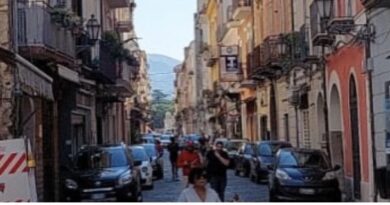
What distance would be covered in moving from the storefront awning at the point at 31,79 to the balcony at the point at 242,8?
3183cm

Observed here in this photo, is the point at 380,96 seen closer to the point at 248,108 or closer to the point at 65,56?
the point at 65,56

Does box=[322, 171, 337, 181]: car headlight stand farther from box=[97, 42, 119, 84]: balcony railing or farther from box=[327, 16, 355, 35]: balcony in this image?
box=[97, 42, 119, 84]: balcony railing

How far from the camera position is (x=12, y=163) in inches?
430

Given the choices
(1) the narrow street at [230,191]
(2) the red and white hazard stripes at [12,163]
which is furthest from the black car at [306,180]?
(2) the red and white hazard stripes at [12,163]

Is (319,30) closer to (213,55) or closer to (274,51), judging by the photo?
(274,51)

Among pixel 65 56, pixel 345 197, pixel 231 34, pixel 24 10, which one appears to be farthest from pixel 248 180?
pixel 231 34

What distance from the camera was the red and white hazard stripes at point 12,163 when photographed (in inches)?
426

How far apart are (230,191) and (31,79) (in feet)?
39.3

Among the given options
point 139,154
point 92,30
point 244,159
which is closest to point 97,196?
point 139,154

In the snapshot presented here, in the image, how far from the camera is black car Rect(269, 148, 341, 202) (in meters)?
20.8

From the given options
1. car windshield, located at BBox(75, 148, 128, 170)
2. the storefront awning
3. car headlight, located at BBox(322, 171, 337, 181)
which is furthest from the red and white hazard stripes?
car headlight, located at BBox(322, 171, 337, 181)

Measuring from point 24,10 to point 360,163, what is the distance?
805 centimetres

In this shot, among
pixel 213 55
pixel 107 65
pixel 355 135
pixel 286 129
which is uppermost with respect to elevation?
pixel 213 55

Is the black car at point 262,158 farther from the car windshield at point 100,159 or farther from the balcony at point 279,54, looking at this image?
the car windshield at point 100,159
